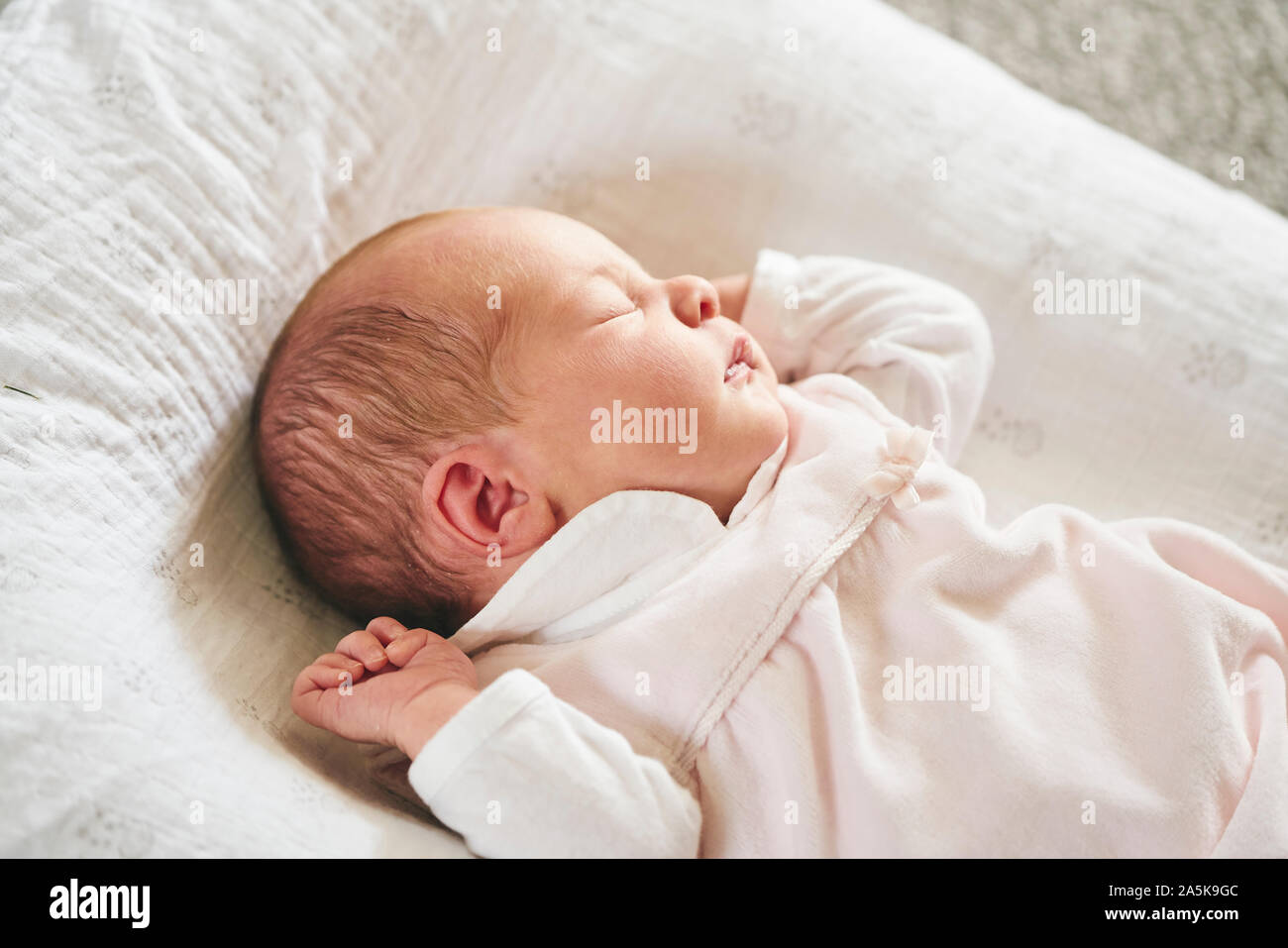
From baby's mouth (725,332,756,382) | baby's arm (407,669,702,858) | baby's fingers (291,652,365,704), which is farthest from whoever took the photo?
baby's mouth (725,332,756,382)

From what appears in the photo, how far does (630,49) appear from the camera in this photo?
1341mm

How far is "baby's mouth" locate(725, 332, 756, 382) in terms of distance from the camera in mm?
1089

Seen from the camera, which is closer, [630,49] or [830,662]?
[830,662]

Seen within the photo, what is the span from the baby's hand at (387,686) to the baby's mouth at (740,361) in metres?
0.40

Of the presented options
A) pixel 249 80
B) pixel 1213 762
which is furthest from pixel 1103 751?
pixel 249 80

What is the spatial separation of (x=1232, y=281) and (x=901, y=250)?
0.41 metres

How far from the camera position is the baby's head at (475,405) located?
992 mm

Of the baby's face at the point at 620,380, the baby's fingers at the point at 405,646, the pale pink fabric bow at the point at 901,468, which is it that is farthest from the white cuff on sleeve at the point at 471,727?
the pale pink fabric bow at the point at 901,468

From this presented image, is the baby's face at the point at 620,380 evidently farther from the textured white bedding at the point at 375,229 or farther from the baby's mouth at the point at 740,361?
the textured white bedding at the point at 375,229

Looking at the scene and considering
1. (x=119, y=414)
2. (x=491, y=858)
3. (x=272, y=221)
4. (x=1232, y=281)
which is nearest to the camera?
(x=491, y=858)

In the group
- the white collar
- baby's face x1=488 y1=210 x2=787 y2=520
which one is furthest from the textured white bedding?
baby's face x1=488 y1=210 x2=787 y2=520

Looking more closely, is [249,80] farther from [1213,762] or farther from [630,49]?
[1213,762]

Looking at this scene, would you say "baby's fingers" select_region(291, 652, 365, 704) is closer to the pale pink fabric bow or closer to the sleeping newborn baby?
the sleeping newborn baby

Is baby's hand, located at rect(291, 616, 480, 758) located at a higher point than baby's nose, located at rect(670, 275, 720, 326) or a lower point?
lower
